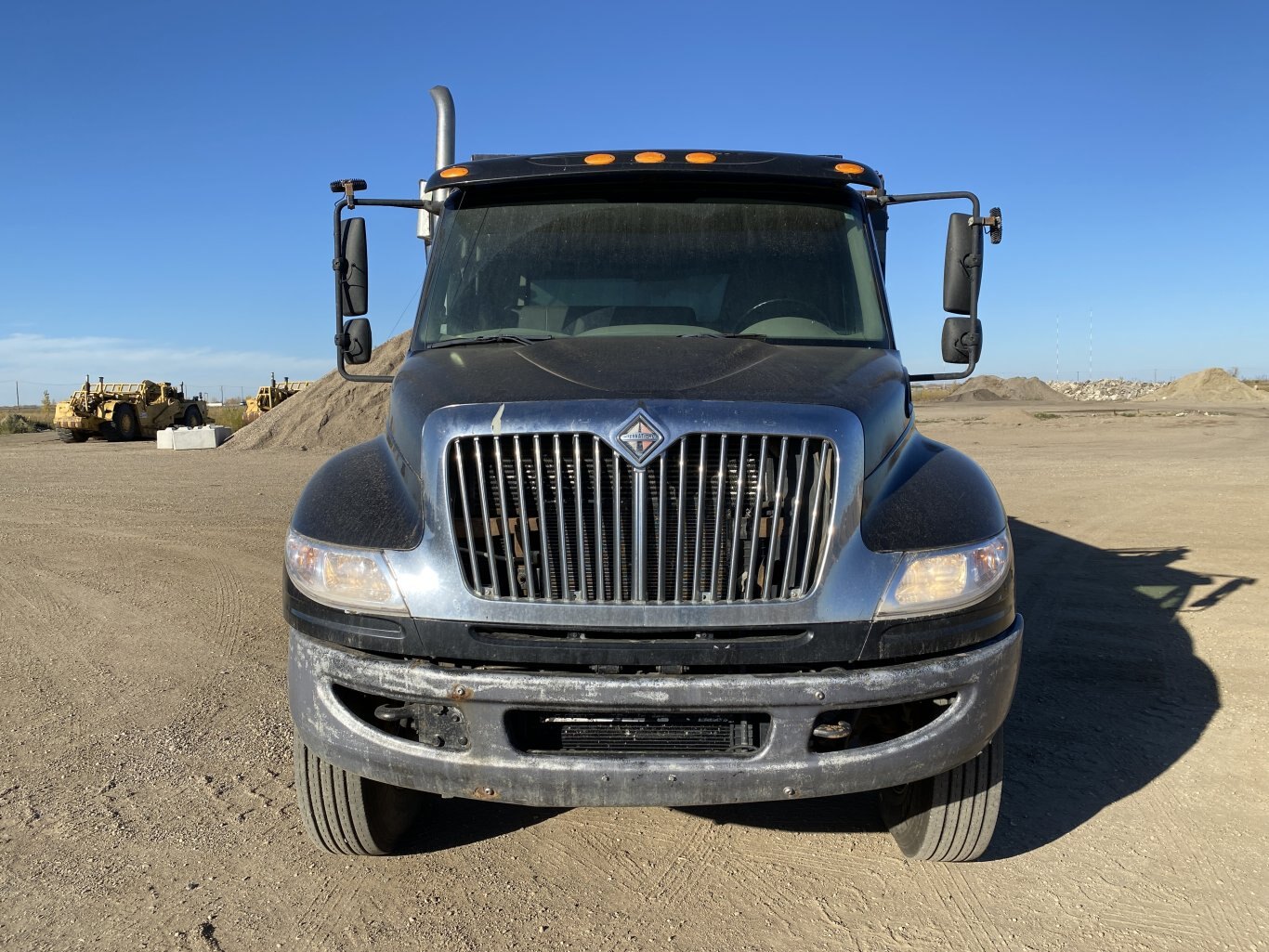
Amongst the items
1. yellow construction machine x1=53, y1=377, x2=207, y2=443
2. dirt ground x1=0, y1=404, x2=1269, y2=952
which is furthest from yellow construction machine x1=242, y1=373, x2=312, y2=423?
dirt ground x1=0, y1=404, x2=1269, y2=952

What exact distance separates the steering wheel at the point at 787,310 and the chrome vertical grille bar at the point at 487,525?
1.57m

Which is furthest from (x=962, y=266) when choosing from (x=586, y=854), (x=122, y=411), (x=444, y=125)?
(x=122, y=411)

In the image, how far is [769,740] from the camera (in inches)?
111

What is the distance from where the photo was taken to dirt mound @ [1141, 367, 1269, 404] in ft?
189

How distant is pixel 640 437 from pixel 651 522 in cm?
24

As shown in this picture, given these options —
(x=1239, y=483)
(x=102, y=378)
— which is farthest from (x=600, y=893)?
(x=102, y=378)

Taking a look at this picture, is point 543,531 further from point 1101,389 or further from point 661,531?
point 1101,389

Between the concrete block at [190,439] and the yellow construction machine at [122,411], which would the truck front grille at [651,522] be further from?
the yellow construction machine at [122,411]

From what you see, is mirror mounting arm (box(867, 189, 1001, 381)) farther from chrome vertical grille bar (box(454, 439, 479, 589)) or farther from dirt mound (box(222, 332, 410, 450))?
dirt mound (box(222, 332, 410, 450))

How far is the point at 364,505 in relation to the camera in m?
3.20

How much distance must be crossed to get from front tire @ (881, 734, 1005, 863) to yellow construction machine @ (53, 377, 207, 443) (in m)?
32.7

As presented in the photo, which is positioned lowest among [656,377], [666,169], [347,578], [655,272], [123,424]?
[123,424]

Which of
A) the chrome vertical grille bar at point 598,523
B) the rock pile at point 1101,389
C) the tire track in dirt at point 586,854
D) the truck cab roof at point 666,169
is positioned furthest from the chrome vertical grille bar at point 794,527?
the rock pile at point 1101,389

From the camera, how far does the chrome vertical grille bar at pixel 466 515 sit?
2.92 metres
